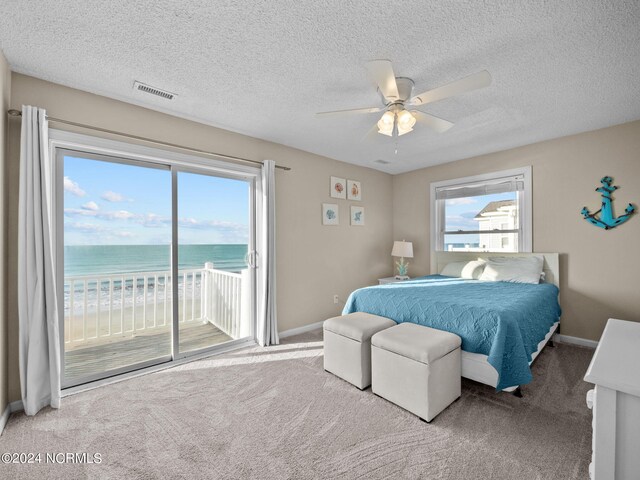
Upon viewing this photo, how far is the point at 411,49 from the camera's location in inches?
75.0

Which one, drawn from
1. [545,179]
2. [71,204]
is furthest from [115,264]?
[545,179]

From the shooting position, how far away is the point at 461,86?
1.87 m

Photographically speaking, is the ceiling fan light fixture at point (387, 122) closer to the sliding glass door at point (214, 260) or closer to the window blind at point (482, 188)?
the sliding glass door at point (214, 260)

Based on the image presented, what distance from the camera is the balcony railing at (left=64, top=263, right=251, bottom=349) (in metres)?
3.28

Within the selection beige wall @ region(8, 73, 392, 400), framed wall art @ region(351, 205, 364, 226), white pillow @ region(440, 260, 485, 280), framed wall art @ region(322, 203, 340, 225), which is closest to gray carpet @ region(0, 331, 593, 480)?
beige wall @ region(8, 73, 392, 400)

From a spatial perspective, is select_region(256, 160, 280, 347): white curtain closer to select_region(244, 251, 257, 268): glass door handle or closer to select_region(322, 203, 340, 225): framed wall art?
select_region(244, 251, 257, 268): glass door handle

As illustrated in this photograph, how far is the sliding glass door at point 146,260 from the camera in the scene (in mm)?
2793

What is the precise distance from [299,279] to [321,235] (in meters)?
0.74

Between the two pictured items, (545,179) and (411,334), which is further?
(545,179)

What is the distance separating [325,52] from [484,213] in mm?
3526

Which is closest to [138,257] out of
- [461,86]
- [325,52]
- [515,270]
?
[325,52]

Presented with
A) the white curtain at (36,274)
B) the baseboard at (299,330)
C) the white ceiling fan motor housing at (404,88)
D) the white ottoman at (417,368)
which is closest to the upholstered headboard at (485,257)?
the baseboard at (299,330)

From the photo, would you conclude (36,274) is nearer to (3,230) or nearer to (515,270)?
(3,230)

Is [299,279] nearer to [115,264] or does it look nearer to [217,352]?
[217,352]
